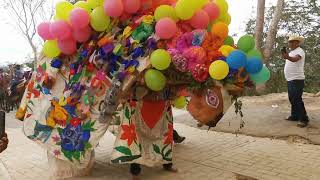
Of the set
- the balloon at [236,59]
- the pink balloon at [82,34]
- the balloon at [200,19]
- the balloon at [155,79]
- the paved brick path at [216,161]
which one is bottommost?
the paved brick path at [216,161]

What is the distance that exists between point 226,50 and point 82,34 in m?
1.76

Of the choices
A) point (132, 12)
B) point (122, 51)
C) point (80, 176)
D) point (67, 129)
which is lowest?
point (80, 176)

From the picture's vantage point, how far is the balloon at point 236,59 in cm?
388

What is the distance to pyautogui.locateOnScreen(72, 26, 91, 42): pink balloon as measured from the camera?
4.66m

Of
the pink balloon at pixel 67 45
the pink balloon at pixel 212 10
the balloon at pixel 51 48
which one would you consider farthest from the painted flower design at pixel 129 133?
the pink balloon at pixel 212 10

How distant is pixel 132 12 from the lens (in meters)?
4.50

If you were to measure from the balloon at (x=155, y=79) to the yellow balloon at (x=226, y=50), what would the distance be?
686 millimetres

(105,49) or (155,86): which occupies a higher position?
→ (105,49)

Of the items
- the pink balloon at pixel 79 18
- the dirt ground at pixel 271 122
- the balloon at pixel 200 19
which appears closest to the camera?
the balloon at pixel 200 19

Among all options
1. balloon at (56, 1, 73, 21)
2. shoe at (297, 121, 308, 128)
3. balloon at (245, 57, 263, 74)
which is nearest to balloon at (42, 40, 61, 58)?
balloon at (56, 1, 73, 21)

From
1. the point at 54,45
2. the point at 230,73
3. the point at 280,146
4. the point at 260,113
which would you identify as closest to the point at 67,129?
the point at 54,45

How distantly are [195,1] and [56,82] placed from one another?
2140 mm

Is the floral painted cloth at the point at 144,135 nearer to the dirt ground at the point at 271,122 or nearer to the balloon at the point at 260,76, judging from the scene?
the balloon at the point at 260,76

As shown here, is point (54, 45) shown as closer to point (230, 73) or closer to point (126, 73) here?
point (126, 73)
